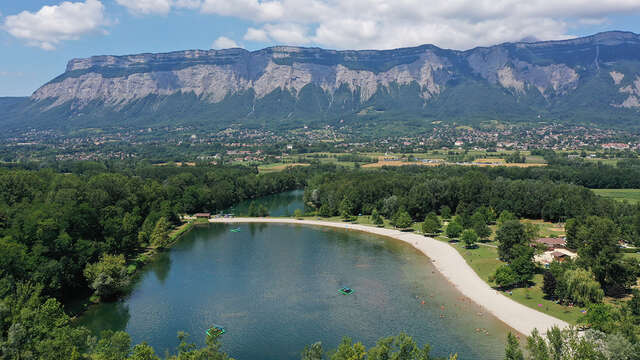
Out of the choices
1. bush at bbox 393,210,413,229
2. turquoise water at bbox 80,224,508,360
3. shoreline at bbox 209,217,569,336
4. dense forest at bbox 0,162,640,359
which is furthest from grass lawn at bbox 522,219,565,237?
turquoise water at bbox 80,224,508,360

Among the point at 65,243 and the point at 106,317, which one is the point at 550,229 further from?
the point at 65,243

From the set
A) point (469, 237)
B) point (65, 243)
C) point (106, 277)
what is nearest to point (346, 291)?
point (469, 237)

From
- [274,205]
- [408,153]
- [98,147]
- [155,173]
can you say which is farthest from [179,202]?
[98,147]

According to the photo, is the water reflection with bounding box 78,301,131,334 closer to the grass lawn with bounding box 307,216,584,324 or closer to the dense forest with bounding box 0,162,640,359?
the dense forest with bounding box 0,162,640,359

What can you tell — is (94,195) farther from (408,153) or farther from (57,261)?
(408,153)

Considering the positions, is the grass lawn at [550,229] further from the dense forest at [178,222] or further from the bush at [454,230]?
the bush at [454,230]

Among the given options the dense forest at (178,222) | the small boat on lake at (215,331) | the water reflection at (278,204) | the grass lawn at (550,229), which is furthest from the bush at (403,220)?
the small boat on lake at (215,331)

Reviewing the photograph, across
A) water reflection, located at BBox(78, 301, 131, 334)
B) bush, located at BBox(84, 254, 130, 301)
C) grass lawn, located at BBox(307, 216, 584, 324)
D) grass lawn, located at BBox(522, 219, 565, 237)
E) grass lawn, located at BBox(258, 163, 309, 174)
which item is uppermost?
bush, located at BBox(84, 254, 130, 301)
